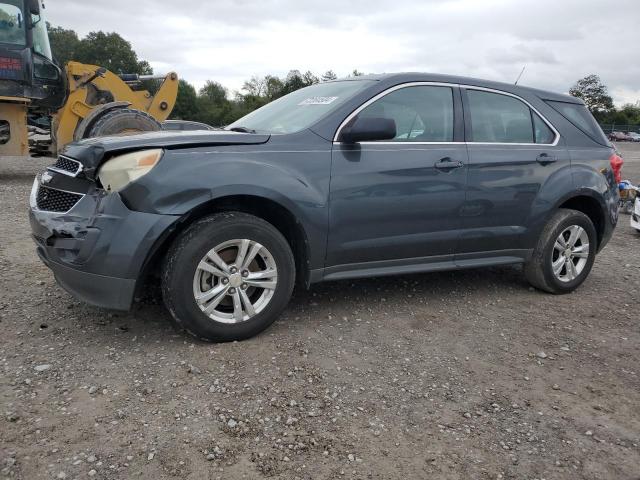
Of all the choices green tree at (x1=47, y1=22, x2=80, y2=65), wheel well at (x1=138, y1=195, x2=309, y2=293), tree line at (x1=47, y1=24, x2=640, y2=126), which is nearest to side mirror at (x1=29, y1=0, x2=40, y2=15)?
wheel well at (x1=138, y1=195, x2=309, y2=293)

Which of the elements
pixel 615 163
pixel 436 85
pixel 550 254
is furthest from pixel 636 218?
pixel 436 85

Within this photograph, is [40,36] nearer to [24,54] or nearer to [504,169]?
[24,54]

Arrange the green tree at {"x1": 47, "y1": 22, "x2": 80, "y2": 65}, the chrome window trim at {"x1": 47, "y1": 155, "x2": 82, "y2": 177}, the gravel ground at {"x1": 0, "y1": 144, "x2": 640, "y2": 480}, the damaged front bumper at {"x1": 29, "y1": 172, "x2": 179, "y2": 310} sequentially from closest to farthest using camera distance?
the gravel ground at {"x1": 0, "y1": 144, "x2": 640, "y2": 480} < the damaged front bumper at {"x1": 29, "y1": 172, "x2": 179, "y2": 310} < the chrome window trim at {"x1": 47, "y1": 155, "x2": 82, "y2": 177} < the green tree at {"x1": 47, "y1": 22, "x2": 80, "y2": 65}

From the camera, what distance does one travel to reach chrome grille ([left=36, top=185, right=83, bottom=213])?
3266 millimetres

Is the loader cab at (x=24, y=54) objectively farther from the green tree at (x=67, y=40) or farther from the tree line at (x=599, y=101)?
the tree line at (x=599, y=101)

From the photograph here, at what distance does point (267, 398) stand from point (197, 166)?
139 centimetres

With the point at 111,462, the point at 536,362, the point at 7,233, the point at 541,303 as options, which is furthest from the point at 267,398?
the point at 7,233

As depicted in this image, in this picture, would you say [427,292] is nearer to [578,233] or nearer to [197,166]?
[578,233]

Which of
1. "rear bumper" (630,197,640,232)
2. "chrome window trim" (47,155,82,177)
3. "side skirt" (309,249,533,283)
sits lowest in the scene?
"rear bumper" (630,197,640,232)

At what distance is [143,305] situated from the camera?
404 centimetres

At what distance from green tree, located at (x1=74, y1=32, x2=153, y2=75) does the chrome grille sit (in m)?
68.5

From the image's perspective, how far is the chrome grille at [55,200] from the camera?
10.7 feet

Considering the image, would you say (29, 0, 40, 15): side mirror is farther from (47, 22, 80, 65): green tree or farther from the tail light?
(47, 22, 80, 65): green tree

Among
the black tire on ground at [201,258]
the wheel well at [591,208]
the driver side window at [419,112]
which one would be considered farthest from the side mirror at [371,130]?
the wheel well at [591,208]
